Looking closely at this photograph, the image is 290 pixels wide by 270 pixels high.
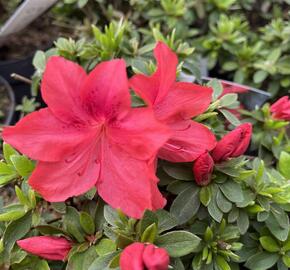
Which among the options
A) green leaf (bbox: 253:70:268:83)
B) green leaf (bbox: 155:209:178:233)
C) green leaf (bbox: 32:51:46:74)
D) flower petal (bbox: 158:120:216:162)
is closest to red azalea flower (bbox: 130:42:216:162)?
flower petal (bbox: 158:120:216:162)

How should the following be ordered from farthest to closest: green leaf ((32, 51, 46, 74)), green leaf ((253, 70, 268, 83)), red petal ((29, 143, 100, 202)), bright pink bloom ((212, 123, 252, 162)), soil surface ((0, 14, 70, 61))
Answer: soil surface ((0, 14, 70, 61))
green leaf ((253, 70, 268, 83))
green leaf ((32, 51, 46, 74))
bright pink bloom ((212, 123, 252, 162))
red petal ((29, 143, 100, 202))

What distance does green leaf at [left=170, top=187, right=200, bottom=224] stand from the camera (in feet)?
3.11

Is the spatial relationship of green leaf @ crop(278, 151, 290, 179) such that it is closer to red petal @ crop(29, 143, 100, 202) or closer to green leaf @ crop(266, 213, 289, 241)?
green leaf @ crop(266, 213, 289, 241)

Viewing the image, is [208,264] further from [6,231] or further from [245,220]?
[6,231]

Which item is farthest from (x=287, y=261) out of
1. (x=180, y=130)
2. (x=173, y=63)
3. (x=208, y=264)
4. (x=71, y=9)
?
(x=71, y=9)

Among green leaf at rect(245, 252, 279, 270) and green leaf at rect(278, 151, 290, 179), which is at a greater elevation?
green leaf at rect(278, 151, 290, 179)

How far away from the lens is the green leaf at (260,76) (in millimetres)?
1627

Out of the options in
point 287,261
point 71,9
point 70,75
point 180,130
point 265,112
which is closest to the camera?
point 70,75

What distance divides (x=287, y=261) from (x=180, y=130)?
370 mm

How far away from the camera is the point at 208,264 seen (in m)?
0.95

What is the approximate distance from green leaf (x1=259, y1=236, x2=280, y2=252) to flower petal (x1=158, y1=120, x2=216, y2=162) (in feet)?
0.82

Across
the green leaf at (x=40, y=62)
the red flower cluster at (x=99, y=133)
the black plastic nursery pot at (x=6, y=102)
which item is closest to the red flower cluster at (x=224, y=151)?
→ the red flower cluster at (x=99, y=133)

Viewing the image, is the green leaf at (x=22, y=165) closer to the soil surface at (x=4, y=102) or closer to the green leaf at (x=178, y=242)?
the green leaf at (x=178, y=242)

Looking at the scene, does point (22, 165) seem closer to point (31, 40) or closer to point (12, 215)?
point (12, 215)
